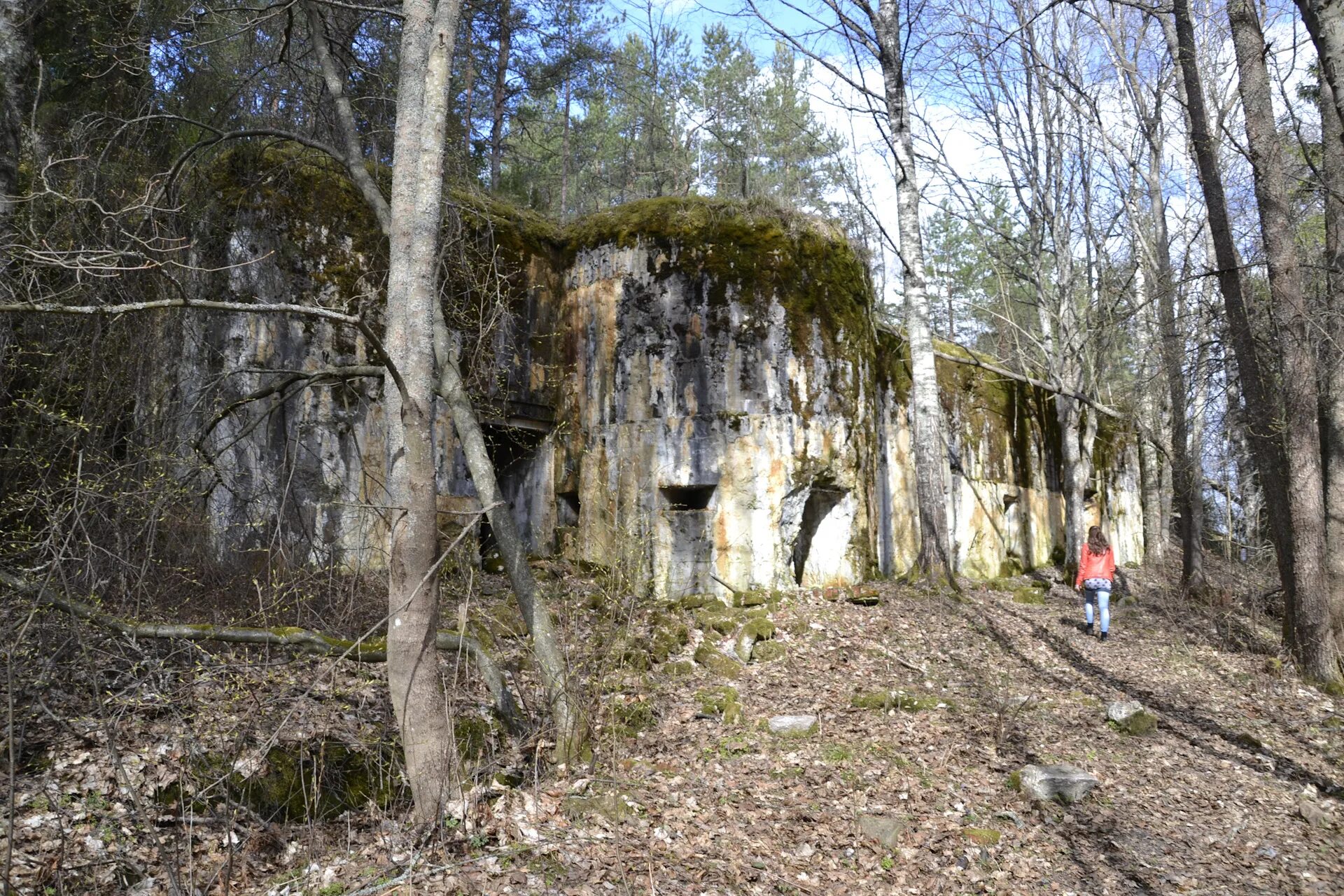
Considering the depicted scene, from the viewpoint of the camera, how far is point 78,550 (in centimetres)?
548

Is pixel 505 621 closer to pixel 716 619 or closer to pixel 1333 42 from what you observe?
pixel 716 619

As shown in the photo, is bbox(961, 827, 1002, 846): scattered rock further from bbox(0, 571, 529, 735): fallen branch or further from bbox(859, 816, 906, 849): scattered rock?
bbox(0, 571, 529, 735): fallen branch

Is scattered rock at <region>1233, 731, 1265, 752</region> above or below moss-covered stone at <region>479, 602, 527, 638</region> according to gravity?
below

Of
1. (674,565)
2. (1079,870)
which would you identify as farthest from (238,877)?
(674,565)

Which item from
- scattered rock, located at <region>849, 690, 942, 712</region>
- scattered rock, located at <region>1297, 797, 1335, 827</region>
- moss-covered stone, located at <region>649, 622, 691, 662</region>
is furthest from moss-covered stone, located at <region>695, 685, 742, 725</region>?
scattered rock, located at <region>1297, 797, 1335, 827</region>

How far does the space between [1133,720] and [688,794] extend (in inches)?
145

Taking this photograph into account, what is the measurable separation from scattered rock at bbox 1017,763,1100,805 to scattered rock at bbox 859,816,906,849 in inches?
40.0

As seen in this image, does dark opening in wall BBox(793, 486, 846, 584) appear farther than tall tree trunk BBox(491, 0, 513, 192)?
No

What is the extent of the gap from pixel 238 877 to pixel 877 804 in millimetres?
3489

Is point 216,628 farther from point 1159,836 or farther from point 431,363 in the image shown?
point 1159,836

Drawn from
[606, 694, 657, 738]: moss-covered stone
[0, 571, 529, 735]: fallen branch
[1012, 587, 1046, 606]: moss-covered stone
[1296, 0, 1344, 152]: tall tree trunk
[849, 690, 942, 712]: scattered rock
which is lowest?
[849, 690, 942, 712]: scattered rock

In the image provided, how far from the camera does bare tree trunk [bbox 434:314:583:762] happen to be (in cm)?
547

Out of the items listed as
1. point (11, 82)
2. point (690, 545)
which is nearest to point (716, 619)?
point (690, 545)

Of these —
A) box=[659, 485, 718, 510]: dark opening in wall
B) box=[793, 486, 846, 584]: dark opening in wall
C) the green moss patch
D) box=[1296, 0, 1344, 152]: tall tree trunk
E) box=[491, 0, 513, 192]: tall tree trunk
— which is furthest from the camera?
box=[491, 0, 513, 192]: tall tree trunk
